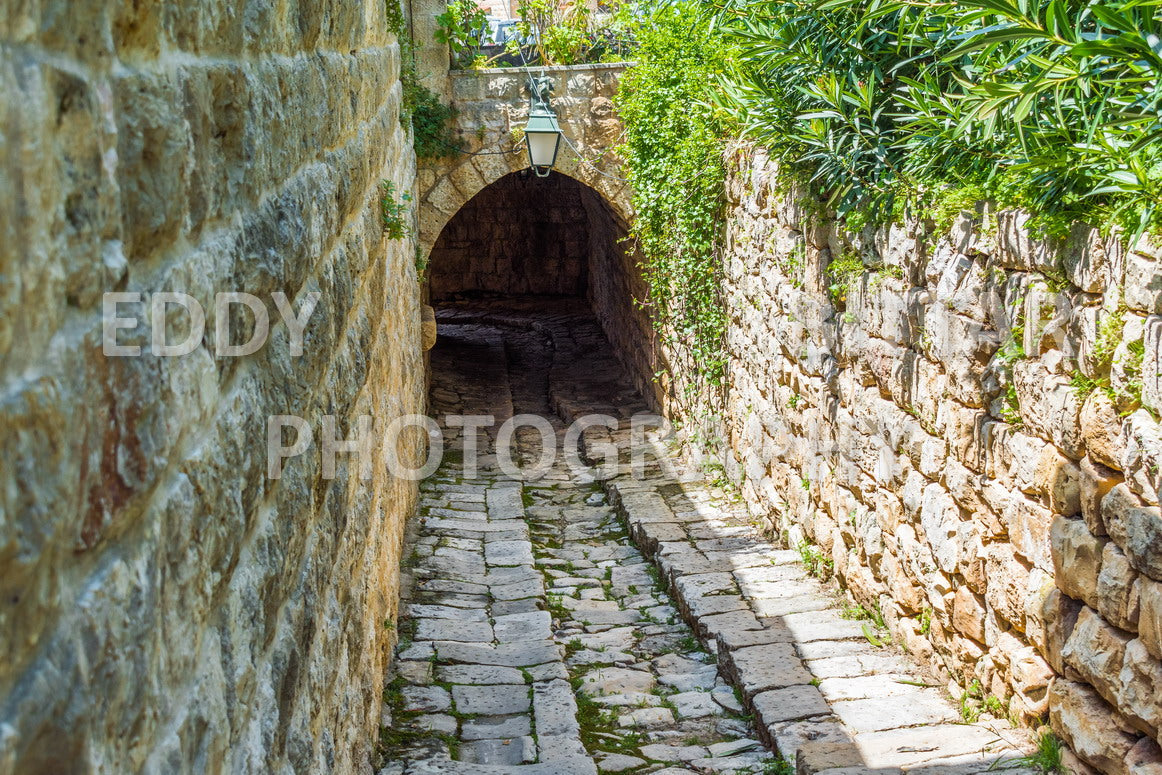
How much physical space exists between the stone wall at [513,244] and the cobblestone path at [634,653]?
8779mm

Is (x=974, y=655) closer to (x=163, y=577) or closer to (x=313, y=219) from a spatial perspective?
(x=313, y=219)

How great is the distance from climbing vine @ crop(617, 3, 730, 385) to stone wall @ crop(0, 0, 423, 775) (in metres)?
5.14

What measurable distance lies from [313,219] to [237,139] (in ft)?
2.23

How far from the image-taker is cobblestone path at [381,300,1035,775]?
12.9ft

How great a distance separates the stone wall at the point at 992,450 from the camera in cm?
284

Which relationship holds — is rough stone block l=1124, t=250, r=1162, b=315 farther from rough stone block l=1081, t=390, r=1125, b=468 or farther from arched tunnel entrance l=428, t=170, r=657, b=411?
arched tunnel entrance l=428, t=170, r=657, b=411

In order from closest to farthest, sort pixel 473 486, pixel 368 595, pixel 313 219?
pixel 313 219
pixel 368 595
pixel 473 486

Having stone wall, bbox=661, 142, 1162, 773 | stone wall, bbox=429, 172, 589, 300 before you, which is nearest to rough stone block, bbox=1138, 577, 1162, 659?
stone wall, bbox=661, 142, 1162, 773

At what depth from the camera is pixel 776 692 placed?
14.2ft

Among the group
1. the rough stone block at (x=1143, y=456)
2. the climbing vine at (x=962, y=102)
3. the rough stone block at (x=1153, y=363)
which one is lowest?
the rough stone block at (x=1143, y=456)

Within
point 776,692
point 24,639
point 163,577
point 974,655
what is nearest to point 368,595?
point 776,692

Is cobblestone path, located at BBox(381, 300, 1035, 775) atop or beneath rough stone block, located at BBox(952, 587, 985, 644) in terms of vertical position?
beneath

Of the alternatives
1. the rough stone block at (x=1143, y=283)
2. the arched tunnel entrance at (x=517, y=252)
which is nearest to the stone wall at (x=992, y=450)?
the rough stone block at (x=1143, y=283)

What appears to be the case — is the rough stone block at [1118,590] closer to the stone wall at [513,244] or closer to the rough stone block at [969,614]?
the rough stone block at [969,614]
